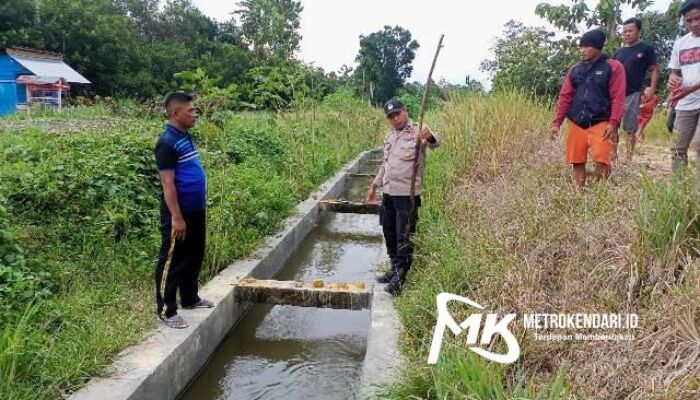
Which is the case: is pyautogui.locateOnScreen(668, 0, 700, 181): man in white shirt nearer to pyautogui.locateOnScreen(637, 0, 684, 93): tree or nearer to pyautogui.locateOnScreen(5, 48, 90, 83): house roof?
pyautogui.locateOnScreen(637, 0, 684, 93): tree

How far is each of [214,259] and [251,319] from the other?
66 cm

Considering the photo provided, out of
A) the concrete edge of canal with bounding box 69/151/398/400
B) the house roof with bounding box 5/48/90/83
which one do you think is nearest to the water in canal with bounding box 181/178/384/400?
the concrete edge of canal with bounding box 69/151/398/400

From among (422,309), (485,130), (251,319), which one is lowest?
(251,319)

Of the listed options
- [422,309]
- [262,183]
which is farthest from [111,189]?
[422,309]

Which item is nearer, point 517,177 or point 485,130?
point 517,177

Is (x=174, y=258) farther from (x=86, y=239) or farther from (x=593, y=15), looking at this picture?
(x=593, y=15)

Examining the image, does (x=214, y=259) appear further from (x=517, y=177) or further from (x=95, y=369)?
(x=517, y=177)

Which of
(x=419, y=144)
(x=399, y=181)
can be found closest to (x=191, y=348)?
(x=399, y=181)

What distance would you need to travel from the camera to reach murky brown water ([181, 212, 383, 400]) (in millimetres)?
3695

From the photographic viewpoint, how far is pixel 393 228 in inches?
175

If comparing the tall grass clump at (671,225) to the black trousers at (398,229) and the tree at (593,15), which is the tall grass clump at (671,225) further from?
the tree at (593,15)

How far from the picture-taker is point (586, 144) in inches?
183

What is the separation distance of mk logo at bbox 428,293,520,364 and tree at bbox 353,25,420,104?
32.6 meters

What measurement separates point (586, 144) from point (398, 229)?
1.89 m
